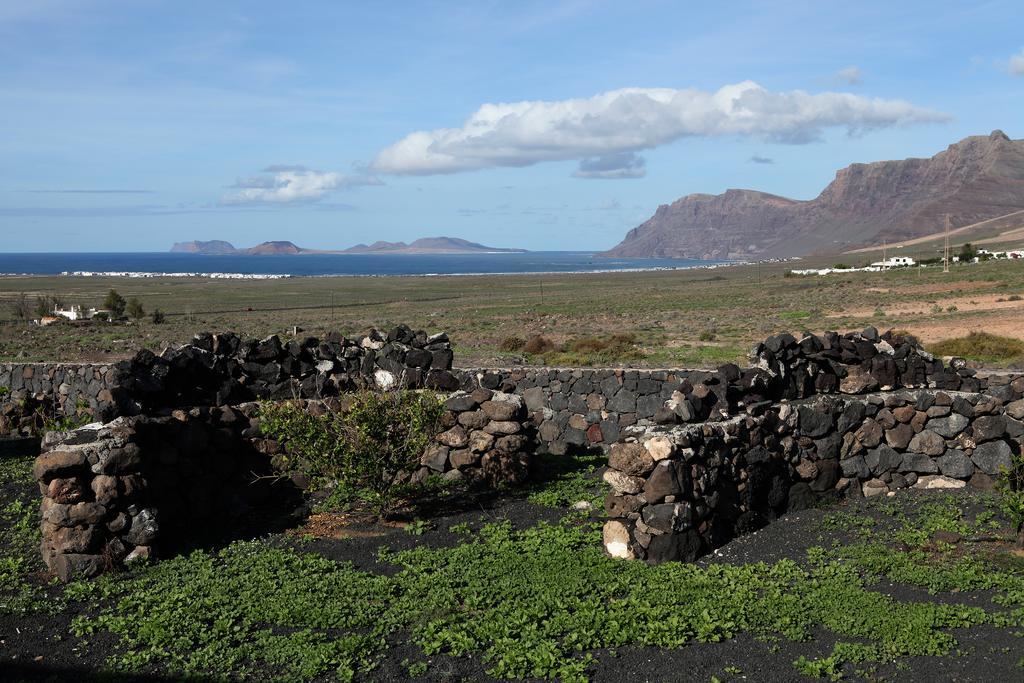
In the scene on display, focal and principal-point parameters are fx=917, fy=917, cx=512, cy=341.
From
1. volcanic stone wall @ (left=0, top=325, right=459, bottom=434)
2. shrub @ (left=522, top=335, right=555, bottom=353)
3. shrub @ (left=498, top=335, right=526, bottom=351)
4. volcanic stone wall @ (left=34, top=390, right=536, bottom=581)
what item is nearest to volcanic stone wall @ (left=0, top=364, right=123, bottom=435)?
volcanic stone wall @ (left=0, top=325, right=459, bottom=434)

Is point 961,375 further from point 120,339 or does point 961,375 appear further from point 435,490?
point 120,339

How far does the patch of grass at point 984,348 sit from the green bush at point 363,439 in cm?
1966

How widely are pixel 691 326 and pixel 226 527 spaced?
3446cm

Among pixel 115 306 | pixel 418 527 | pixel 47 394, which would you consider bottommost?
pixel 418 527

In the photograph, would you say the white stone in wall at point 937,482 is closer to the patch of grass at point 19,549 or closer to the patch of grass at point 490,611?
the patch of grass at point 490,611

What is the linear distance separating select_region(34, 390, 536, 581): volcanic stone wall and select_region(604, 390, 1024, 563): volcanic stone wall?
2.80 m

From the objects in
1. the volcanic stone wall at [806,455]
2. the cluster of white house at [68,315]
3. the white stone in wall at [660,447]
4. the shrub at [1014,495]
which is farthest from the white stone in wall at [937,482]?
the cluster of white house at [68,315]

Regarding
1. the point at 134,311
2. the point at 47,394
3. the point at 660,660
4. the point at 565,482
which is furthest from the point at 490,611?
the point at 134,311

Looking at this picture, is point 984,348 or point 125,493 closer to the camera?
point 125,493

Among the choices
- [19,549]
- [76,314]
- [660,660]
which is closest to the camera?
[660,660]

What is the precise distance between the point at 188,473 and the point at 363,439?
1.97 metres

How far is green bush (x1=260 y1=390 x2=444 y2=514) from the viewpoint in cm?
1045

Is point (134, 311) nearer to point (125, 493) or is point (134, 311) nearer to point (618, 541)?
point (125, 493)

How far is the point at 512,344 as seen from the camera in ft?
114
